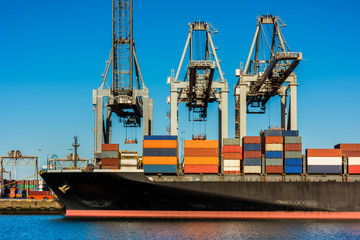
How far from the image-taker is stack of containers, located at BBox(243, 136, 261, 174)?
54281 mm

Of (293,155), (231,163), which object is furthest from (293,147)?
(231,163)

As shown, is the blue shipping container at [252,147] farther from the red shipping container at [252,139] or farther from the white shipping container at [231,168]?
the white shipping container at [231,168]

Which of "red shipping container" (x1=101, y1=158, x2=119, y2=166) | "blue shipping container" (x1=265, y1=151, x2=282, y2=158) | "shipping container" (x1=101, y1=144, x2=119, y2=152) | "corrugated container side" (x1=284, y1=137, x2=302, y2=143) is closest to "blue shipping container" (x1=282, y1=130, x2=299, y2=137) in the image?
"corrugated container side" (x1=284, y1=137, x2=302, y2=143)

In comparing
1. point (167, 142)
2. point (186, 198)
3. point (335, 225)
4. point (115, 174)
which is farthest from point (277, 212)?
point (115, 174)

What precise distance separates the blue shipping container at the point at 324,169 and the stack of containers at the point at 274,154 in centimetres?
316

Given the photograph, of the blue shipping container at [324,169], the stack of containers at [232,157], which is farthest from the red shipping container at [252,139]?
the blue shipping container at [324,169]

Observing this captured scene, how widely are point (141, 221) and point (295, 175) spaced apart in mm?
16808

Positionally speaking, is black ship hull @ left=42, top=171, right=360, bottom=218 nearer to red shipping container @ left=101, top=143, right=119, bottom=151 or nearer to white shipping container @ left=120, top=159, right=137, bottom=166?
white shipping container @ left=120, top=159, right=137, bottom=166

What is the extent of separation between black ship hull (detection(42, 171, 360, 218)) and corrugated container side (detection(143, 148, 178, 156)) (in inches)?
101

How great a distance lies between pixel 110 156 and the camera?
54625 millimetres

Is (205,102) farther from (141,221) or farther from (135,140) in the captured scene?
(141,221)

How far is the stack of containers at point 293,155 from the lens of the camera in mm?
54000

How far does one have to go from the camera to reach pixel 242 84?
6128 centimetres

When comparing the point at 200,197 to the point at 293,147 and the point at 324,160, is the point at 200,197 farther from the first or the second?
the point at 324,160
